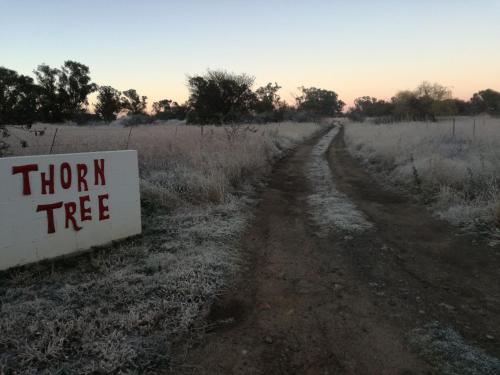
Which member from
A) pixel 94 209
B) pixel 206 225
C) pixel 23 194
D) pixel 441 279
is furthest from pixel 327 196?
pixel 23 194

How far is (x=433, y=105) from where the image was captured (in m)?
51.8

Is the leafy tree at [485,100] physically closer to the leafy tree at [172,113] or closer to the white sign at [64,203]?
the leafy tree at [172,113]

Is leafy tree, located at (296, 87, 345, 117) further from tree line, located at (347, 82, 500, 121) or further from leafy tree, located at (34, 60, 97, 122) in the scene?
leafy tree, located at (34, 60, 97, 122)

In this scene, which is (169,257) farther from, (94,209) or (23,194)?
(23,194)

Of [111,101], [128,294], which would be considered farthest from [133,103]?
[128,294]

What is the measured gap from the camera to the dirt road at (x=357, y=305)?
297cm

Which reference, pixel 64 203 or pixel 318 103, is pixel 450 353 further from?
pixel 318 103

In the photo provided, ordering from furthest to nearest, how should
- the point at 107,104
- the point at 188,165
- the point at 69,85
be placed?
the point at 107,104 < the point at 69,85 < the point at 188,165

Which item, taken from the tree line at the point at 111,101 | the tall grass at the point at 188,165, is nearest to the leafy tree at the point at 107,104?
the tree line at the point at 111,101

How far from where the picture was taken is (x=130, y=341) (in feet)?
10.1

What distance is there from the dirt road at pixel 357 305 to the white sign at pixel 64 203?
1.97 m

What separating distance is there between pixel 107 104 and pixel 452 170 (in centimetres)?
5877

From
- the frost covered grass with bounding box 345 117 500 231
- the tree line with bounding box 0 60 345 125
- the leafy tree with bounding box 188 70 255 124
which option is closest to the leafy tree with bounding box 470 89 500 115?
the tree line with bounding box 0 60 345 125

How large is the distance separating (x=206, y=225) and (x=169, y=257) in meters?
1.44
